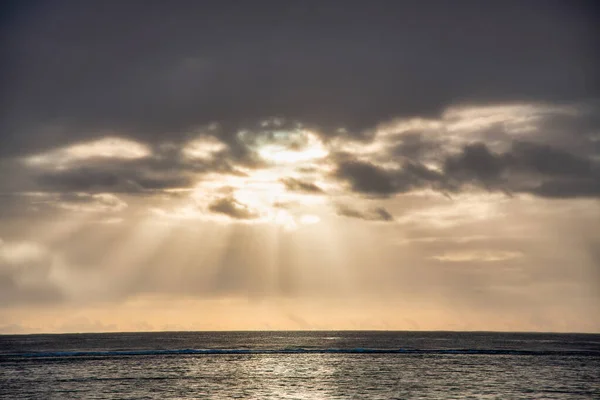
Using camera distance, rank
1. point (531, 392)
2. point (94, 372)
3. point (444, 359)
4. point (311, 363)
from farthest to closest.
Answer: point (444, 359)
point (311, 363)
point (94, 372)
point (531, 392)

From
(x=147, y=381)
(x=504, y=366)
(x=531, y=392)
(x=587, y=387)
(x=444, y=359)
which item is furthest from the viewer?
(x=444, y=359)

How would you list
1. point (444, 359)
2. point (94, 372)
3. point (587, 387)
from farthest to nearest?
point (444, 359)
point (94, 372)
point (587, 387)

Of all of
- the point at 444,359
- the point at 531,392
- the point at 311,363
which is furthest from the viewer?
the point at 444,359

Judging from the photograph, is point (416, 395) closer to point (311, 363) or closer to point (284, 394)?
point (284, 394)

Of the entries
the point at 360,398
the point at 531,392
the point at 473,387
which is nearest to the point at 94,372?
the point at 360,398

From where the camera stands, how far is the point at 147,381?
101 metres

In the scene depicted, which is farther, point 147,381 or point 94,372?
point 94,372

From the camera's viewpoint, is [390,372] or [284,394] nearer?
[284,394]

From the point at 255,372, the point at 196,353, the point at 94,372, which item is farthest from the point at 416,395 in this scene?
the point at 196,353

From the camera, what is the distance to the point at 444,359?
15088 centimetres

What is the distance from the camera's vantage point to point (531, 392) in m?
88.1

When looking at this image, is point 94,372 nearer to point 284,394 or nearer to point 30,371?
point 30,371

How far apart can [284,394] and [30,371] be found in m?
58.7

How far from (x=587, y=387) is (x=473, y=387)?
56.6ft
